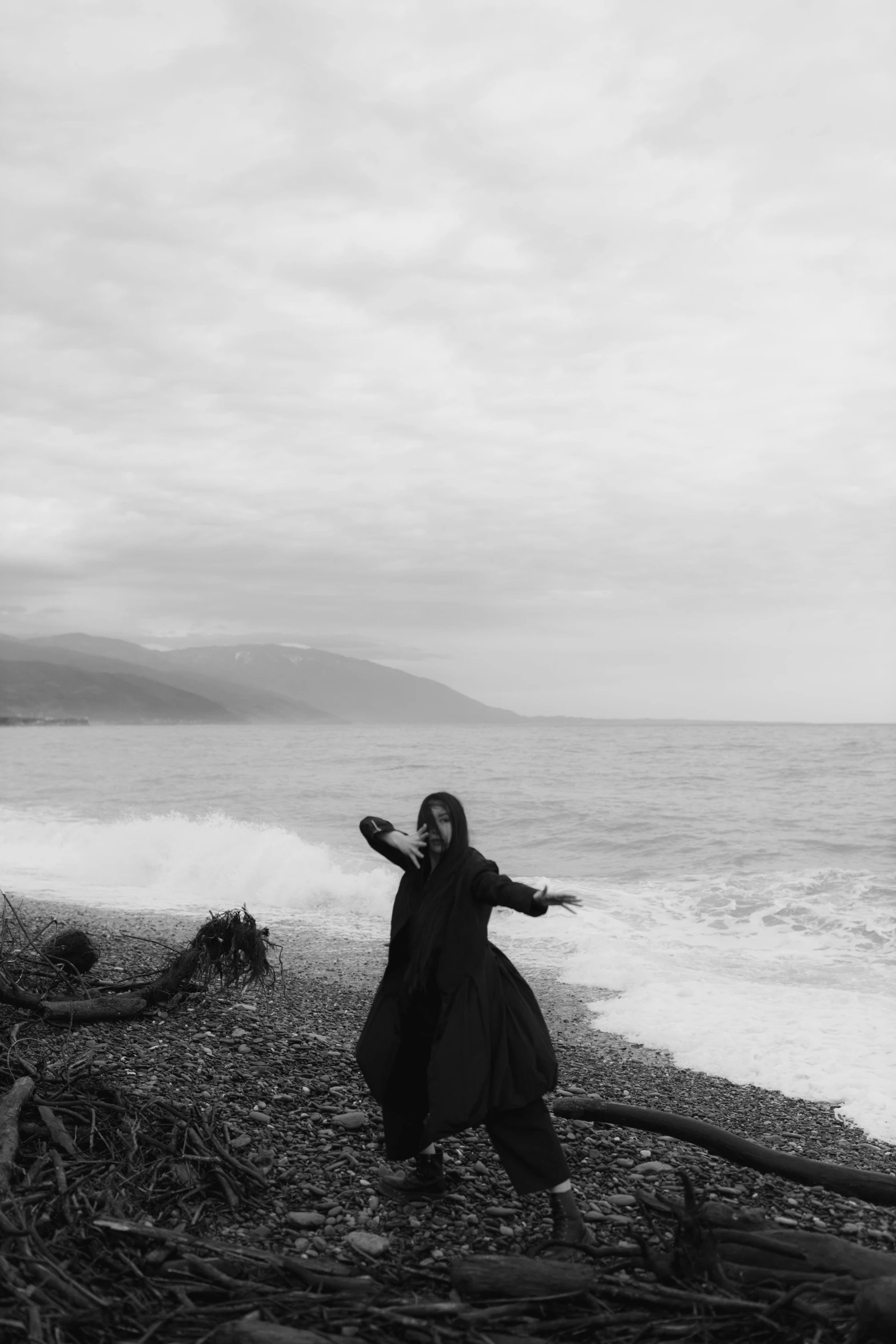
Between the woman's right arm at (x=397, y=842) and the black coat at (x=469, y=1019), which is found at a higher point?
the woman's right arm at (x=397, y=842)

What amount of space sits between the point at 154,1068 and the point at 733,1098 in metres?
4.42

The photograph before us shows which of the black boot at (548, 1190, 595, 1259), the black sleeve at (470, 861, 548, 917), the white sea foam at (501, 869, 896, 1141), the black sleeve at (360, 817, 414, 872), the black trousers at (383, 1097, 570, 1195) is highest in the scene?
the black sleeve at (360, 817, 414, 872)

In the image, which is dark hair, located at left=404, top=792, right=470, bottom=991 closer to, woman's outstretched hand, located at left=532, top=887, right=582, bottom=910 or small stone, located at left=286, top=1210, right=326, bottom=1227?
woman's outstretched hand, located at left=532, top=887, right=582, bottom=910

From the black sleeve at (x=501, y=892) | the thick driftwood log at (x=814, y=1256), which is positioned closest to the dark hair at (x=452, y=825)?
the black sleeve at (x=501, y=892)

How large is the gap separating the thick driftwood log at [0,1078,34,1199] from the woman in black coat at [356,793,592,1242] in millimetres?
1706

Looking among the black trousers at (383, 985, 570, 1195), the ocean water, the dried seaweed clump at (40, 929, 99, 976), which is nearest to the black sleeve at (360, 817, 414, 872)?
the black trousers at (383, 985, 570, 1195)

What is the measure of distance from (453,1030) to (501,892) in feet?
2.30

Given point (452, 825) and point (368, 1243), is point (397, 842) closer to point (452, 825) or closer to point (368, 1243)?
point (452, 825)

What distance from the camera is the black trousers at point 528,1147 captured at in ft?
15.6

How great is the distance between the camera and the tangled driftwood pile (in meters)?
3.57

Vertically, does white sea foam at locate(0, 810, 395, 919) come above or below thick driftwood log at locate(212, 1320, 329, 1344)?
below

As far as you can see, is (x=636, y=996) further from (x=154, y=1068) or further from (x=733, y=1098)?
(x=154, y=1068)

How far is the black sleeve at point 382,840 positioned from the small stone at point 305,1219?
1.70m

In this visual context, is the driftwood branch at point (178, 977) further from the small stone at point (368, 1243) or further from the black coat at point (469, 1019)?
the small stone at point (368, 1243)
